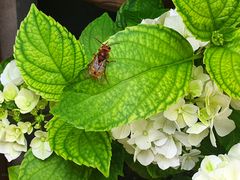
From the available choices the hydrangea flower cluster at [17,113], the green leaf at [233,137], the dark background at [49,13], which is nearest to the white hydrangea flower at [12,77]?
the hydrangea flower cluster at [17,113]

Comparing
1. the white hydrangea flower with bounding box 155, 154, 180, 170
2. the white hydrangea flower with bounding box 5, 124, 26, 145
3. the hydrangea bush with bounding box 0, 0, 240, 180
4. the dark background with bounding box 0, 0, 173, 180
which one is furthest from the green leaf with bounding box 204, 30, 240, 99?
the dark background with bounding box 0, 0, 173, 180

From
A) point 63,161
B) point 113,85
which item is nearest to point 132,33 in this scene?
point 113,85

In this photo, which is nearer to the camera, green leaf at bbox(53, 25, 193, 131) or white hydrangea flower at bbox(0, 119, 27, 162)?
green leaf at bbox(53, 25, 193, 131)

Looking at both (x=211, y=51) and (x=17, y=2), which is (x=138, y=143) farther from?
(x=17, y=2)

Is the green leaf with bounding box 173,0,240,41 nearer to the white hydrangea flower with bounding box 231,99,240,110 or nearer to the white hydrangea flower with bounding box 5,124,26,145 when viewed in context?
the white hydrangea flower with bounding box 231,99,240,110

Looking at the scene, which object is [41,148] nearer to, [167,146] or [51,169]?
[51,169]

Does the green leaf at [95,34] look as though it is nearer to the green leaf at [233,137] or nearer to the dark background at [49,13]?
the green leaf at [233,137]
